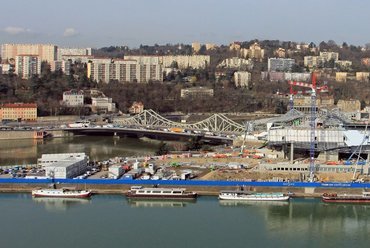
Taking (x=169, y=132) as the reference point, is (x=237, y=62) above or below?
above

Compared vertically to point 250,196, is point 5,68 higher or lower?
higher

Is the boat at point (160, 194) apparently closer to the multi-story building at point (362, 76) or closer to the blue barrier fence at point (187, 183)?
the blue barrier fence at point (187, 183)

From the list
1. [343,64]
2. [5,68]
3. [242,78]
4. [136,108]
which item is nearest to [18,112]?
[136,108]

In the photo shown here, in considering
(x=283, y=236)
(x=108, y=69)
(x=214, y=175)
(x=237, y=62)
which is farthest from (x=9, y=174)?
(x=237, y=62)

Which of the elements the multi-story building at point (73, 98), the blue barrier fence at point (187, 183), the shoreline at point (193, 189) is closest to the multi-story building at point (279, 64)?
the multi-story building at point (73, 98)

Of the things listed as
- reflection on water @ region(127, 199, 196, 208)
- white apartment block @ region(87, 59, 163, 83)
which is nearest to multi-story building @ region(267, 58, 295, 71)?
white apartment block @ region(87, 59, 163, 83)

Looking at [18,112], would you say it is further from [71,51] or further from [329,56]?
[329,56]

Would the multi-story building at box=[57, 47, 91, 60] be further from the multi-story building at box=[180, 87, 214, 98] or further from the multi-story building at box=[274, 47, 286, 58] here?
the multi-story building at box=[274, 47, 286, 58]

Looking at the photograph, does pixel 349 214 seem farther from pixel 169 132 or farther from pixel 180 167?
pixel 169 132
